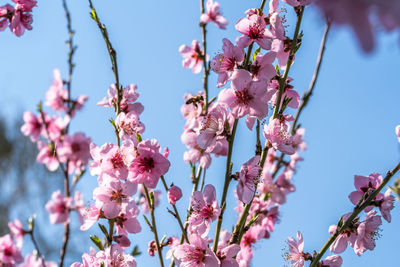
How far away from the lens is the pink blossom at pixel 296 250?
1045 mm

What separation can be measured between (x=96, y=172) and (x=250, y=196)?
0.41 m

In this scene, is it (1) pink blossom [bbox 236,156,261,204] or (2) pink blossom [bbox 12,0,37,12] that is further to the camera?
(2) pink blossom [bbox 12,0,37,12]

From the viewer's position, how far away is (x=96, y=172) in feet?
3.55

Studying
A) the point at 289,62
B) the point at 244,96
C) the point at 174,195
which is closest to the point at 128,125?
the point at 174,195

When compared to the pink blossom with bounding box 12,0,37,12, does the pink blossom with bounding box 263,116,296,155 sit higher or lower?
lower

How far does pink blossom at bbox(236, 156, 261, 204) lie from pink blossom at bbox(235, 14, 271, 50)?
0.94 ft

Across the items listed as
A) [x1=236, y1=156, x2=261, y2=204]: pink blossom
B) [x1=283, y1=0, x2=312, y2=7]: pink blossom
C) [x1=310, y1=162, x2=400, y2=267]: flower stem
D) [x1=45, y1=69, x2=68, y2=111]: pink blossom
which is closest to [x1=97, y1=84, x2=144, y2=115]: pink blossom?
[x1=236, y1=156, x2=261, y2=204]: pink blossom

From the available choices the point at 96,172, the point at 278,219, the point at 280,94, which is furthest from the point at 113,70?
the point at 278,219

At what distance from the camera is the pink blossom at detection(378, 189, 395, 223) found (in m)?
0.98

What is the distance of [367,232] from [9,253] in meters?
1.18

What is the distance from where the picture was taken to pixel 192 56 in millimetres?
1723

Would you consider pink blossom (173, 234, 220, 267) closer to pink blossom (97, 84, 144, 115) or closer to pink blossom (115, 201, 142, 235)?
pink blossom (115, 201, 142, 235)

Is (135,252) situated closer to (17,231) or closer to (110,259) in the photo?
(110,259)

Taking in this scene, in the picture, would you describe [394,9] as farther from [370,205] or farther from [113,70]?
[113,70]
